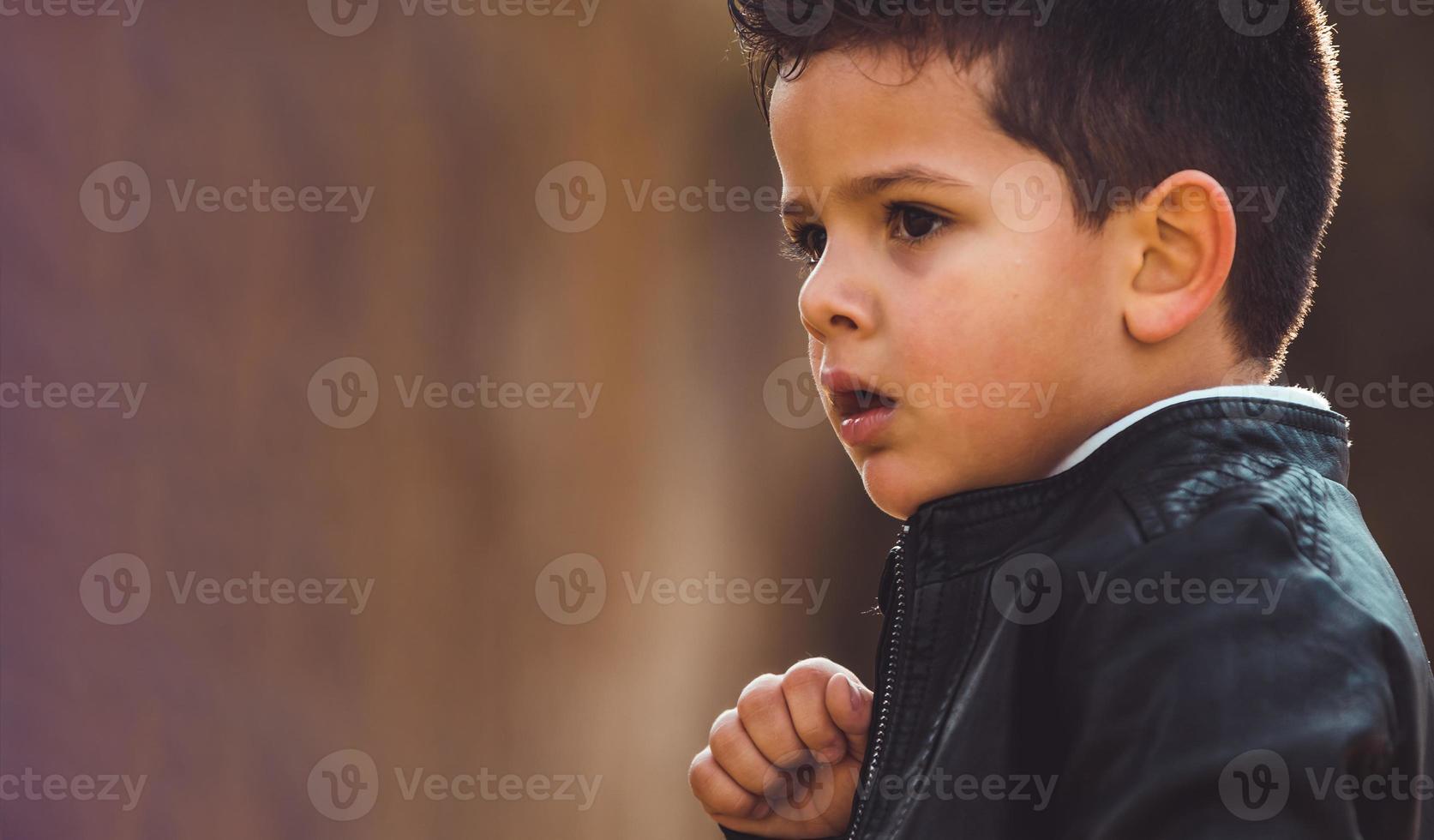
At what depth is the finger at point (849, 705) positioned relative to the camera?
774mm

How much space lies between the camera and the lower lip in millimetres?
707

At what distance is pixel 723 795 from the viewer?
2.70ft

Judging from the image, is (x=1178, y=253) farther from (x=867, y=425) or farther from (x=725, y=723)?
(x=725, y=723)

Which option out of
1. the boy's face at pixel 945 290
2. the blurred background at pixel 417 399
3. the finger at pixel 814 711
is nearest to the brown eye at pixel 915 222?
the boy's face at pixel 945 290

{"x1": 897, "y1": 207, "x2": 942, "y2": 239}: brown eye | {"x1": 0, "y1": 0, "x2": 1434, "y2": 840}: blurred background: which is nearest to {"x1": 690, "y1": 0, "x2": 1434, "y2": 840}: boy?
{"x1": 897, "y1": 207, "x2": 942, "y2": 239}: brown eye

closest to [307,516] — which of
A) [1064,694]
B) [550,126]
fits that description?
[550,126]

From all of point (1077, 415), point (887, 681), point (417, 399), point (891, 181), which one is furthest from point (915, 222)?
point (417, 399)

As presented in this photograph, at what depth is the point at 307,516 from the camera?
1.53m

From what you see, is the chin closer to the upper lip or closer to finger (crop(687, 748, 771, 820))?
the upper lip

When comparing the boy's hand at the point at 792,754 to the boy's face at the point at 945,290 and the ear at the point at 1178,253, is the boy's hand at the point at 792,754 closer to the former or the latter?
the boy's face at the point at 945,290

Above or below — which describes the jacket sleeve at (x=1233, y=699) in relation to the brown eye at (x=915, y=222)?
below

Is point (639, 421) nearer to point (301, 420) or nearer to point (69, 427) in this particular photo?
point (301, 420)

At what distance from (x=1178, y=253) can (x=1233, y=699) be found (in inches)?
10.5

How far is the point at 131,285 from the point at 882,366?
1074 mm
